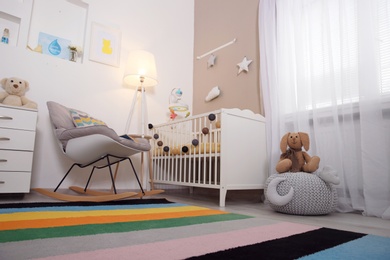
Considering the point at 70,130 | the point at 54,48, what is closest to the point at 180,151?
A: the point at 70,130

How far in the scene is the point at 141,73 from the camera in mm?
2637

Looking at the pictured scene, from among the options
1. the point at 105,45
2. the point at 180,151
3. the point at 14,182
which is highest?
the point at 105,45

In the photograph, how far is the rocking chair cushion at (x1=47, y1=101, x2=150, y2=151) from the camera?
1.84m

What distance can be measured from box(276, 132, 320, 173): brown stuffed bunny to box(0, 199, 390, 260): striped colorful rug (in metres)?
0.61

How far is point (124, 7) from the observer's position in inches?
117

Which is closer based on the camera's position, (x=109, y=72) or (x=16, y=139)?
(x=16, y=139)

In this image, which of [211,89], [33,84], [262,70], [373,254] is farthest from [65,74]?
[373,254]

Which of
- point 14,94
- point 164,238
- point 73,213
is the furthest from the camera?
point 14,94

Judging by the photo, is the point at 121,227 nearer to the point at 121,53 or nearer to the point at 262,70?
the point at 262,70

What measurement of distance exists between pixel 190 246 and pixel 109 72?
2.33 metres

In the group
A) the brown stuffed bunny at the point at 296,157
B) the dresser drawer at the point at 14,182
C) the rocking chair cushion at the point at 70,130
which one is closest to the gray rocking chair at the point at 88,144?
the rocking chair cushion at the point at 70,130

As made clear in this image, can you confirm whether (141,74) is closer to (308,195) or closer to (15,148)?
(15,148)

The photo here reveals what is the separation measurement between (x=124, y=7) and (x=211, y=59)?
1110 mm

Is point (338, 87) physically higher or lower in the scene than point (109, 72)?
lower
